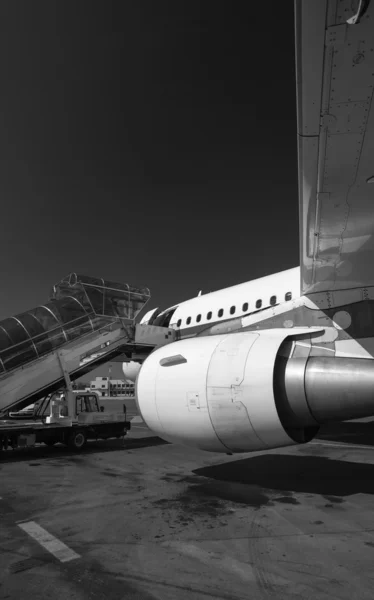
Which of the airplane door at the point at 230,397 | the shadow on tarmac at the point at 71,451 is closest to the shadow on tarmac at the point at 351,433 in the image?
the shadow on tarmac at the point at 71,451

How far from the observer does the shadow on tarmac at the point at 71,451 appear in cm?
1113

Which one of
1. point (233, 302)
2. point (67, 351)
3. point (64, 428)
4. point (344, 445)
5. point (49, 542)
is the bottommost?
point (49, 542)

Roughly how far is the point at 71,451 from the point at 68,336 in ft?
12.3

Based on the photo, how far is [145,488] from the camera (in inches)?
287

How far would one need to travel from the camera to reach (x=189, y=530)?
501 cm

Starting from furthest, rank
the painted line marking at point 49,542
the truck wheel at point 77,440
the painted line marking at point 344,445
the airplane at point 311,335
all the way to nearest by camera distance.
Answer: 1. the truck wheel at point 77,440
2. the painted line marking at point 344,445
3. the painted line marking at point 49,542
4. the airplane at point 311,335

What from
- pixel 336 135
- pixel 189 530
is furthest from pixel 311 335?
pixel 336 135

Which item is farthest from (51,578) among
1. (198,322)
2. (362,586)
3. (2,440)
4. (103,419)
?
(198,322)

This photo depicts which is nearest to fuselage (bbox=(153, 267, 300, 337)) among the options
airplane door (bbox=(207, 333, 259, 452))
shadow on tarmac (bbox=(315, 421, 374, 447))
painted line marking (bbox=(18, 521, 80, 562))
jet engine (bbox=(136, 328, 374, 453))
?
jet engine (bbox=(136, 328, 374, 453))

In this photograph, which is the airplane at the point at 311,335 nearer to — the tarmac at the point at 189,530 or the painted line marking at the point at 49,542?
the tarmac at the point at 189,530

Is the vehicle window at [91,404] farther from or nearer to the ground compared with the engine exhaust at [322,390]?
nearer to the ground

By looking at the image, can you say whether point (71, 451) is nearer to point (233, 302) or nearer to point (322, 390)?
point (233, 302)

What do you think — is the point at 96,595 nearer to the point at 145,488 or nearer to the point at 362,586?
the point at 362,586

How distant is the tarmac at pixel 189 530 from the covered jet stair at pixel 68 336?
10.2 ft
